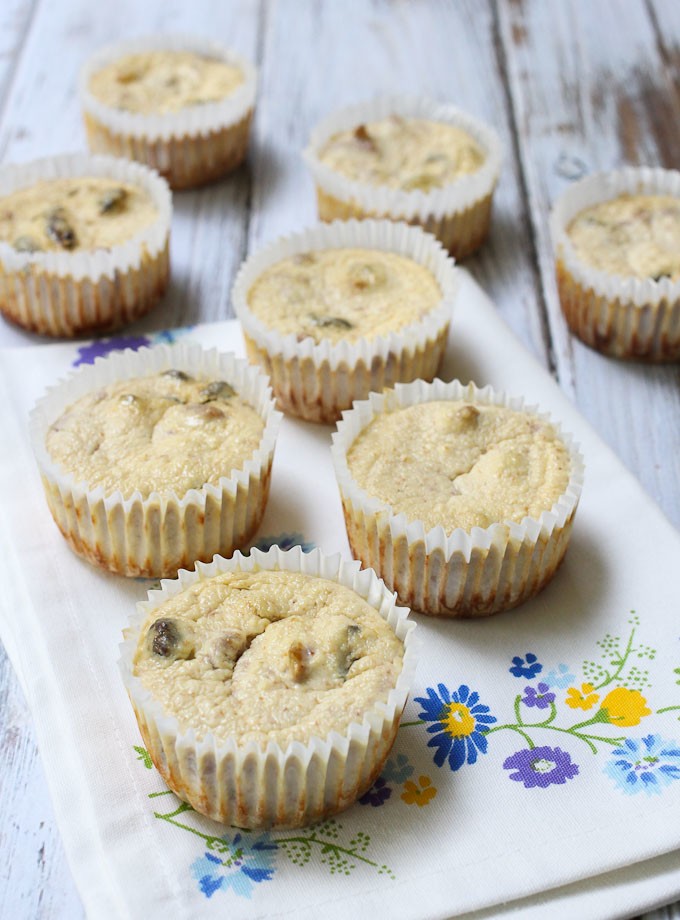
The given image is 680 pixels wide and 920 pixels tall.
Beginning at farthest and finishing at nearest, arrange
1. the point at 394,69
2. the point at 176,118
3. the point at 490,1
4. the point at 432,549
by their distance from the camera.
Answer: the point at 490,1
the point at 394,69
the point at 176,118
the point at 432,549

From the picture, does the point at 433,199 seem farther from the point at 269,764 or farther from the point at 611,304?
the point at 269,764

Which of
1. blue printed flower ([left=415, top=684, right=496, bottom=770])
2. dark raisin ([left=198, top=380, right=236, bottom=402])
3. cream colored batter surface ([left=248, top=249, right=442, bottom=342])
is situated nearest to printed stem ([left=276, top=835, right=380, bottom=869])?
blue printed flower ([left=415, top=684, right=496, bottom=770])

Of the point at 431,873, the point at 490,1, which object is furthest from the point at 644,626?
the point at 490,1

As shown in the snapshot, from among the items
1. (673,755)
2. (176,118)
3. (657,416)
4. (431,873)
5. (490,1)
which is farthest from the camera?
(490,1)

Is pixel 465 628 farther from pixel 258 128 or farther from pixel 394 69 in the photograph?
pixel 394 69

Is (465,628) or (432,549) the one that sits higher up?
(432,549)

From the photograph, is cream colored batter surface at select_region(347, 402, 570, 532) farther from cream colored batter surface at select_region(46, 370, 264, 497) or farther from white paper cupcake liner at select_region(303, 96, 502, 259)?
white paper cupcake liner at select_region(303, 96, 502, 259)

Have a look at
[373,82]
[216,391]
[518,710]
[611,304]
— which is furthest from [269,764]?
[373,82]

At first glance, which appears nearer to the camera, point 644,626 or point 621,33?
point 644,626
